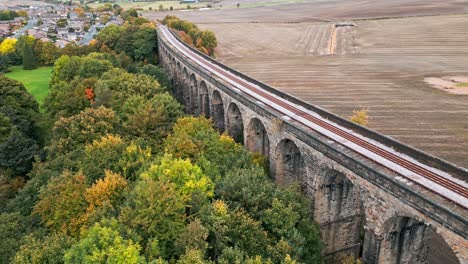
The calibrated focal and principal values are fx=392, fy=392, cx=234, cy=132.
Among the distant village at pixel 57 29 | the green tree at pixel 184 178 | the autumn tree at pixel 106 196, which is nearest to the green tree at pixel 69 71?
the distant village at pixel 57 29

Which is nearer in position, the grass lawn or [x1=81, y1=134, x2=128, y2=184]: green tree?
[x1=81, y1=134, x2=128, y2=184]: green tree

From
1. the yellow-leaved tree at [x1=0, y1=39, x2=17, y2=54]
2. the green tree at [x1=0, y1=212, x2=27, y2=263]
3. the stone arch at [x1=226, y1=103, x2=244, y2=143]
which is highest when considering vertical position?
the yellow-leaved tree at [x1=0, y1=39, x2=17, y2=54]

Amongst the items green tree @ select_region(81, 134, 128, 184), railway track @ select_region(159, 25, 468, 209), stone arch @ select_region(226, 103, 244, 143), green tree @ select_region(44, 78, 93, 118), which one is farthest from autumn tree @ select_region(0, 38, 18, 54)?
green tree @ select_region(81, 134, 128, 184)

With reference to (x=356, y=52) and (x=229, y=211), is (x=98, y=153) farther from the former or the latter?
(x=356, y=52)

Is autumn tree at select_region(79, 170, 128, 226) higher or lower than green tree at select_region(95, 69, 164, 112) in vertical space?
lower

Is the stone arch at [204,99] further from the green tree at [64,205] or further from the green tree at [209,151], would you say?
the green tree at [64,205]

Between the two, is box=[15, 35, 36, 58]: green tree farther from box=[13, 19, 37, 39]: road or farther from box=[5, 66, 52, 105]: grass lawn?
box=[13, 19, 37, 39]: road
